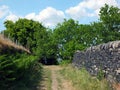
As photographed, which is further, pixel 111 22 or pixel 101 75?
pixel 111 22

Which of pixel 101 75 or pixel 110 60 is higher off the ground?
pixel 110 60

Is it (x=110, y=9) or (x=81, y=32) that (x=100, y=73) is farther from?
(x=81, y=32)

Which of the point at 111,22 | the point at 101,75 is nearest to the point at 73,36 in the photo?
the point at 111,22

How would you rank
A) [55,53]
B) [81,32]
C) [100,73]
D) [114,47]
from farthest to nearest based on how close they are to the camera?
[55,53] < [81,32] < [100,73] < [114,47]

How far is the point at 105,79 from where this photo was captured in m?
14.1

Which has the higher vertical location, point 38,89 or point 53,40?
point 53,40

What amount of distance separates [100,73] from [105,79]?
1265 mm

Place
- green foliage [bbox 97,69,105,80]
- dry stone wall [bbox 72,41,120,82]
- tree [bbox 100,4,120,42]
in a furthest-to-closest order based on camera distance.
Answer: tree [bbox 100,4,120,42] → green foliage [bbox 97,69,105,80] → dry stone wall [bbox 72,41,120,82]

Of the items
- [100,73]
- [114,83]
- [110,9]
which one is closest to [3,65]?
[114,83]

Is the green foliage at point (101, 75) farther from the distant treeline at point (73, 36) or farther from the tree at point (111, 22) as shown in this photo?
the tree at point (111, 22)

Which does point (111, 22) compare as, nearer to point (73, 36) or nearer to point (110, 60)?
point (73, 36)

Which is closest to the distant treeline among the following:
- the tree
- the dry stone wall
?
the tree

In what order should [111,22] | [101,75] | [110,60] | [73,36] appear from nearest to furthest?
[110,60]
[101,75]
[111,22]
[73,36]

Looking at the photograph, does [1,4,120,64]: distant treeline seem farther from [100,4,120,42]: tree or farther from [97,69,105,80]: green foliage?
[97,69,105,80]: green foliage
